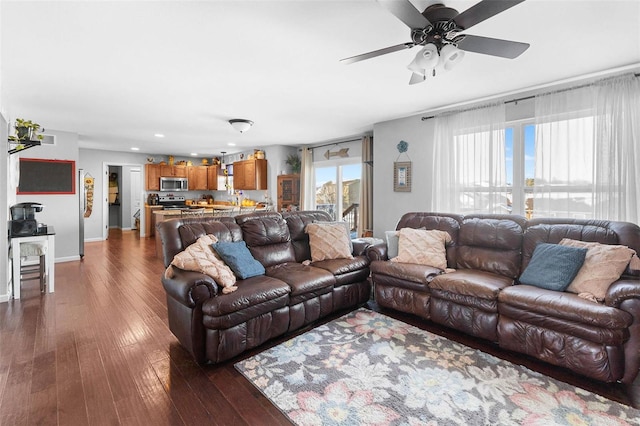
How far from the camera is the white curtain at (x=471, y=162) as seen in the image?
383 cm

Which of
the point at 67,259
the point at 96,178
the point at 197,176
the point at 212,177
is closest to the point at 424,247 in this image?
the point at 67,259

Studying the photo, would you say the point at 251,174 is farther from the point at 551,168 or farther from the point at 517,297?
the point at 517,297

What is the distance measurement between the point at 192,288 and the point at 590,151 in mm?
4117

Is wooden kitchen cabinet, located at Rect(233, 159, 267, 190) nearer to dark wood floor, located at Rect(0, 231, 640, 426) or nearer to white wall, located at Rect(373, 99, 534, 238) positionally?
white wall, located at Rect(373, 99, 534, 238)

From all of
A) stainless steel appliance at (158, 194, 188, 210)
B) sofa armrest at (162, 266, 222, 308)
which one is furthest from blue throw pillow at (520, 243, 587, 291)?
stainless steel appliance at (158, 194, 188, 210)

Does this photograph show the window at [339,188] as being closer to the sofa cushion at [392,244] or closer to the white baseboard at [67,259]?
the sofa cushion at [392,244]

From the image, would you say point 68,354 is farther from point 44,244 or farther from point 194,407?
point 44,244

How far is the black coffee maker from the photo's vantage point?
3.95 metres

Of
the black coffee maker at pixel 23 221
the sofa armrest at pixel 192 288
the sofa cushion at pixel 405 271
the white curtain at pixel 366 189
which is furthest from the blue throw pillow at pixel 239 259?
the white curtain at pixel 366 189

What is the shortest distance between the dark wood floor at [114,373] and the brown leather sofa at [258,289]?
0.81ft

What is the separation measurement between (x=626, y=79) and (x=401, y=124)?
2521 millimetres

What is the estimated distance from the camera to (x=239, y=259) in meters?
2.86

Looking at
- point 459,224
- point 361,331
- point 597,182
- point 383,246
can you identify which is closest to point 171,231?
point 361,331

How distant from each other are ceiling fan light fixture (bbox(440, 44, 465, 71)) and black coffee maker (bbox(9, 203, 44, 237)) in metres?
5.14
